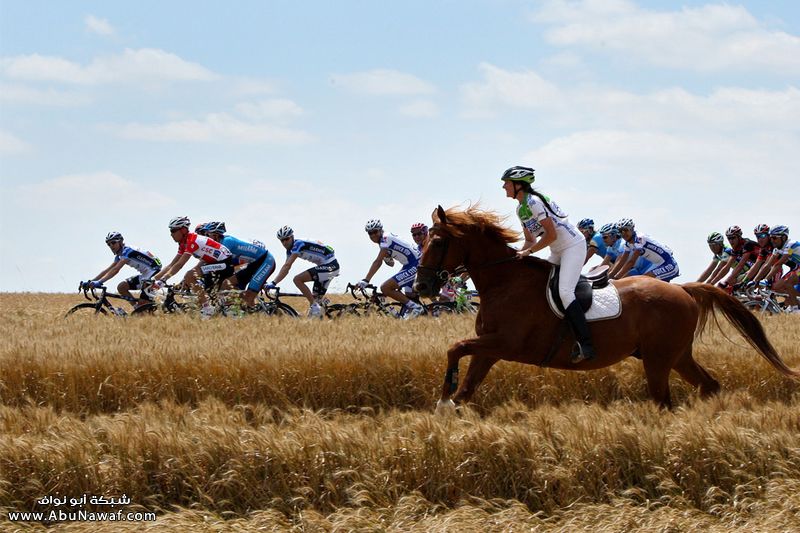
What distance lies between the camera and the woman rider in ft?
32.8

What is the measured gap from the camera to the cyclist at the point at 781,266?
20484 millimetres

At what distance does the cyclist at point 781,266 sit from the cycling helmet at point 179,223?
11904 millimetres

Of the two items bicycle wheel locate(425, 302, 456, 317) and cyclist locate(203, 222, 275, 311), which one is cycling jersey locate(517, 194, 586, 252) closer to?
bicycle wheel locate(425, 302, 456, 317)

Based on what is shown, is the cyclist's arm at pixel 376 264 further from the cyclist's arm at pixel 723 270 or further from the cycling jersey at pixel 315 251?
the cyclist's arm at pixel 723 270

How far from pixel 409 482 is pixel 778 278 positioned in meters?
15.2

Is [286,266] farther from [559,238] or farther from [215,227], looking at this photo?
[559,238]

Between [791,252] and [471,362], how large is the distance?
13.4 m

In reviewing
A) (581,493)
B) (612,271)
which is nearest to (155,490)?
(581,493)

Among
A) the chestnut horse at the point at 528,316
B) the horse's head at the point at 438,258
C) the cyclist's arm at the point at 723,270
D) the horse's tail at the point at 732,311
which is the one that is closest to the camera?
the chestnut horse at the point at 528,316

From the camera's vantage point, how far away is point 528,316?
9.96 m

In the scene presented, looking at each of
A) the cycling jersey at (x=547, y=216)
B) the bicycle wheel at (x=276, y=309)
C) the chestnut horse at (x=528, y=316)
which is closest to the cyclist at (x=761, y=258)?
the bicycle wheel at (x=276, y=309)

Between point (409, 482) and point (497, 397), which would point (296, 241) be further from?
point (409, 482)

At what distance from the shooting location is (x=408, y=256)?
1936 cm

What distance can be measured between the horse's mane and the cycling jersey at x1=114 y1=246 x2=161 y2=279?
11.1m
